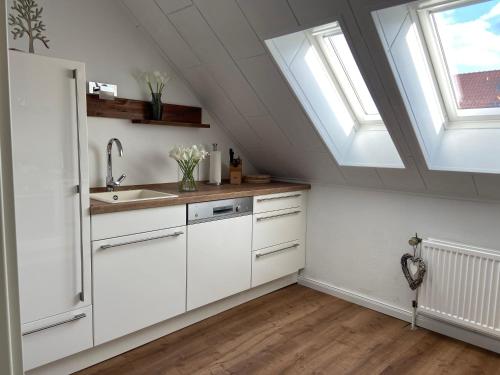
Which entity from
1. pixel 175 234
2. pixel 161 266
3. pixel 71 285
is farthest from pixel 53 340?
pixel 175 234

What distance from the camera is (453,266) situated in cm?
249

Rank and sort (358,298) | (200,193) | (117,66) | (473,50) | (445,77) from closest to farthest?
(473,50)
(445,77)
(200,193)
(117,66)
(358,298)

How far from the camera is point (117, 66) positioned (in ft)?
8.89

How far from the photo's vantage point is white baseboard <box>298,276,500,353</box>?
8.13ft

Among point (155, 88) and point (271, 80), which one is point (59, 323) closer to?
point (155, 88)

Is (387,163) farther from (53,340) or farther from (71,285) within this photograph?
(53,340)

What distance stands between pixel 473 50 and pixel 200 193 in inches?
73.6

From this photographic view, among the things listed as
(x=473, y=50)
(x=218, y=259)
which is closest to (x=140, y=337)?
(x=218, y=259)

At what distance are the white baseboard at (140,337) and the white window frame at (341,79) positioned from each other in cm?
155

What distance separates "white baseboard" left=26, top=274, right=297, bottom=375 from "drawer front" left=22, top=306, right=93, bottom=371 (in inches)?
3.8

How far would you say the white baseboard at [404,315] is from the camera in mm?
2477

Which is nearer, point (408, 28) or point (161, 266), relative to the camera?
point (408, 28)

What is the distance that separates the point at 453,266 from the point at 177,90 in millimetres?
2356

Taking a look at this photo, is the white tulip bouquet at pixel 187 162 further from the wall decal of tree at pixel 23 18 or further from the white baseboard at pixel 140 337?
the wall decal of tree at pixel 23 18
